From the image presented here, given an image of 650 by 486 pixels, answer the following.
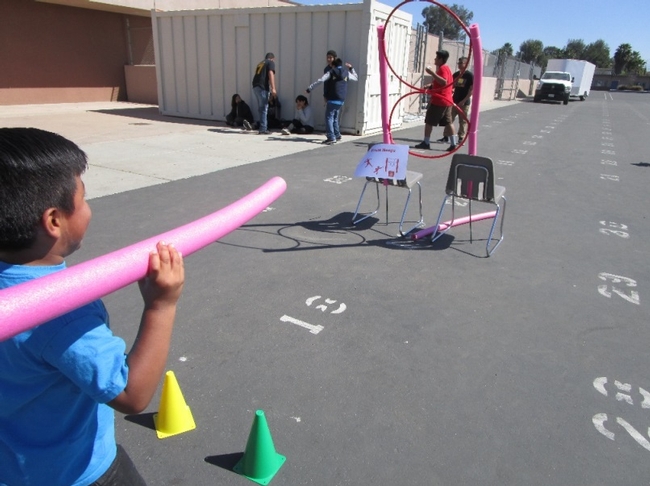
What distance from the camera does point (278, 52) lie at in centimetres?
1195

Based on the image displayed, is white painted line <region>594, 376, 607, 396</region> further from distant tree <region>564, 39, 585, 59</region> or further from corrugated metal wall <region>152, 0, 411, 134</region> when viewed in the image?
distant tree <region>564, 39, 585, 59</region>

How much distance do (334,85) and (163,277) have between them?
9734mm

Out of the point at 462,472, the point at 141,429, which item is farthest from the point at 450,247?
the point at 141,429

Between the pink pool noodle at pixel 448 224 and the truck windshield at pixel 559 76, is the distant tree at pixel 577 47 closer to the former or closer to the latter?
the truck windshield at pixel 559 76

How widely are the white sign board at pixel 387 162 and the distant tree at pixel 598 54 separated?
117 m

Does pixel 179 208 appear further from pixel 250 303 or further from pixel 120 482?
pixel 120 482

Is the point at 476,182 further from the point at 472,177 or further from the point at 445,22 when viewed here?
the point at 445,22

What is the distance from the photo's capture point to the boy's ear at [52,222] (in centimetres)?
103

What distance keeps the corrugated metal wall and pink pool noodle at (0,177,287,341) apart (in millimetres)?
10698

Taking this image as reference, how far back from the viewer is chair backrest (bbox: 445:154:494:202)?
15.1ft

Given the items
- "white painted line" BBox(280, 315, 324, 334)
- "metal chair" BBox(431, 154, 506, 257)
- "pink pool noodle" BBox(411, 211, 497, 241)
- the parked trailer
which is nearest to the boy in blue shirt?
"white painted line" BBox(280, 315, 324, 334)

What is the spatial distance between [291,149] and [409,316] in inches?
276

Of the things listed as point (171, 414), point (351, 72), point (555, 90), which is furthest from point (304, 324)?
point (555, 90)

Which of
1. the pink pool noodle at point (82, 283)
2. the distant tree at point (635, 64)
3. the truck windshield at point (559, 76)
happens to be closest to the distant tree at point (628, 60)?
the distant tree at point (635, 64)
